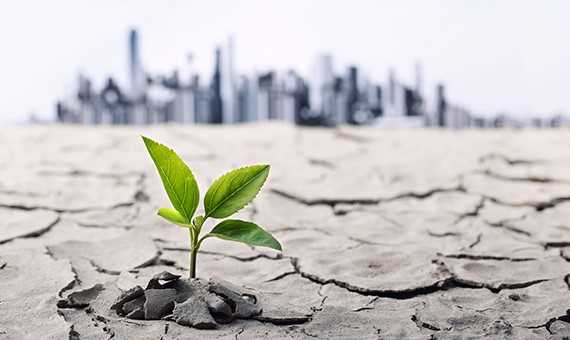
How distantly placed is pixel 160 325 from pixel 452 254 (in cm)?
79

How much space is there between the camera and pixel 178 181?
1.07 metres

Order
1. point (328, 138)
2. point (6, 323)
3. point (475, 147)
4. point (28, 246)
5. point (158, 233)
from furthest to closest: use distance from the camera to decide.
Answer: point (328, 138), point (475, 147), point (158, 233), point (28, 246), point (6, 323)

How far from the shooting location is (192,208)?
3.56 ft

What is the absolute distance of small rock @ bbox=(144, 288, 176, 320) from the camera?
103cm

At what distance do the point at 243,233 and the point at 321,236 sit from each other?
65 cm

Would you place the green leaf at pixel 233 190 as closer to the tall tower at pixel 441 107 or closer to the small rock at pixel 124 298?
the small rock at pixel 124 298

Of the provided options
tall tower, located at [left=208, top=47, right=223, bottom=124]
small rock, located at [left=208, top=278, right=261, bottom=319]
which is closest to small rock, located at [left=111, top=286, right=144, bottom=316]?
small rock, located at [left=208, top=278, right=261, bottom=319]

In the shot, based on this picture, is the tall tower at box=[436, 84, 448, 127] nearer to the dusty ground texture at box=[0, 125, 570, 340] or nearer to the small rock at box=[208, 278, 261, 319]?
the dusty ground texture at box=[0, 125, 570, 340]

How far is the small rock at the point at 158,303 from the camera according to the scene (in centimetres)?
103

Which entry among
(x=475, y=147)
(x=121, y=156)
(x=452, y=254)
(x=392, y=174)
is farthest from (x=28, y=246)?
(x=475, y=147)

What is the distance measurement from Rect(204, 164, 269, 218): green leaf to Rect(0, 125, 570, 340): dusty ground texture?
0.19 meters

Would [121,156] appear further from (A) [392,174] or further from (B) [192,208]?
(B) [192,208]

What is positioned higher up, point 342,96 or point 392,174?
point 342,96

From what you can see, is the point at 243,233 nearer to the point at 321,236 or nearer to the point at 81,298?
the point at 81,298
